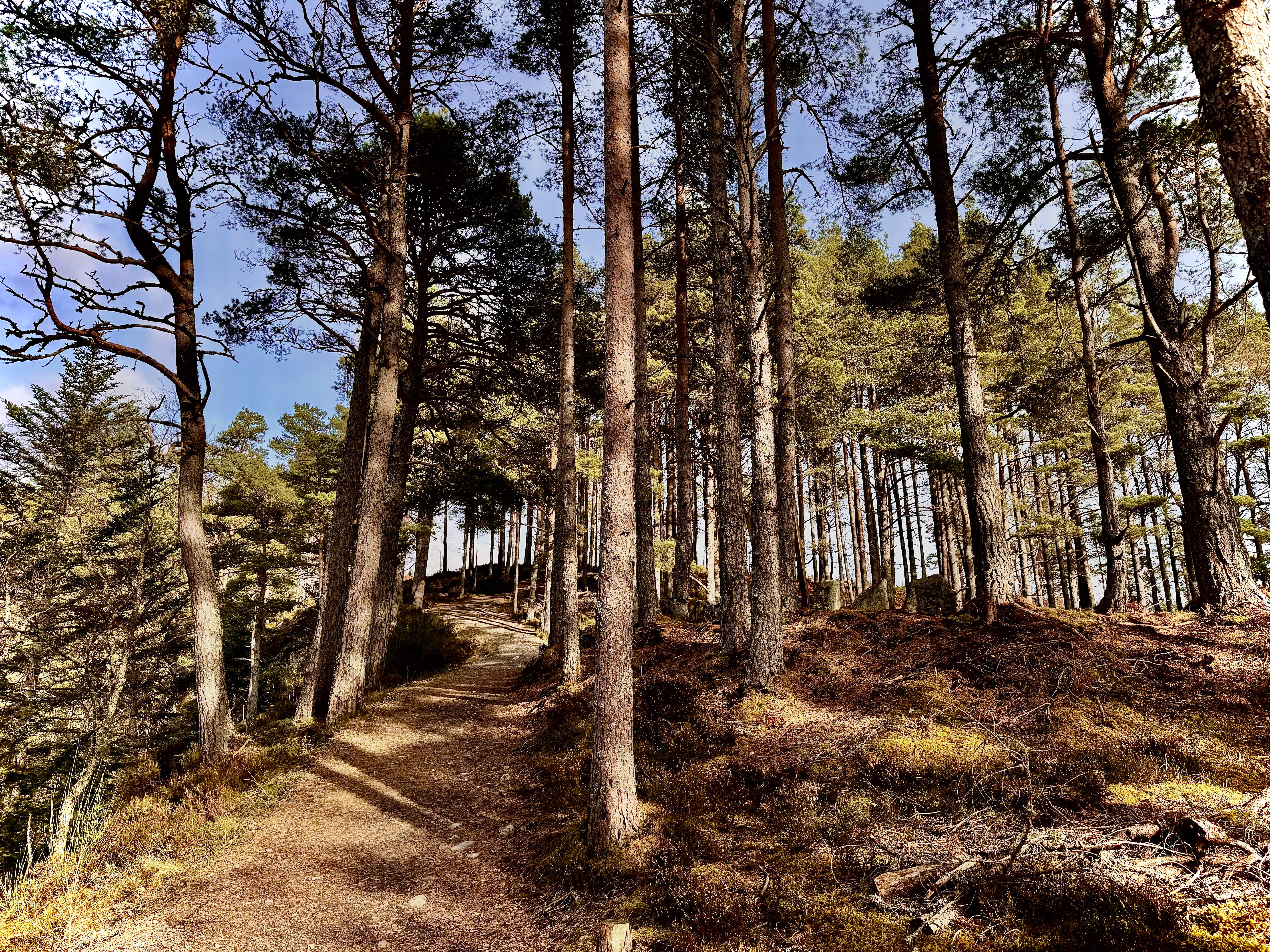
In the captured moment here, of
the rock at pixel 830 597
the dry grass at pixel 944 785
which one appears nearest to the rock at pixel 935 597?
the rock at pixel 830 597

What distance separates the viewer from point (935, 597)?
35.8 feet

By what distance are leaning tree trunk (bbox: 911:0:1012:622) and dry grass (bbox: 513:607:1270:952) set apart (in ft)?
2.19

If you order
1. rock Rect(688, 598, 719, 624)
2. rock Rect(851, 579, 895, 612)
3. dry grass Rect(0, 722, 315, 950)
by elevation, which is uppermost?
rock Rect(851, 579, 895, 612)

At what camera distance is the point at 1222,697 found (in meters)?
4.87

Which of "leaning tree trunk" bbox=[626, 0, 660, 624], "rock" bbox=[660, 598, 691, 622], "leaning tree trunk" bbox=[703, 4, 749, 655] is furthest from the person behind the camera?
"rock" bbox=[660, 598, 691, 622]

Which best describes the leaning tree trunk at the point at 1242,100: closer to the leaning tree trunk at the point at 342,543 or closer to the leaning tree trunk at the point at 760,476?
the leaning tree trunk at the point at 760,476

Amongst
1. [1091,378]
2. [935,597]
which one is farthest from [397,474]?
[1091,378]

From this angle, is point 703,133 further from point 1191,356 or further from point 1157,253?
point 1191,356

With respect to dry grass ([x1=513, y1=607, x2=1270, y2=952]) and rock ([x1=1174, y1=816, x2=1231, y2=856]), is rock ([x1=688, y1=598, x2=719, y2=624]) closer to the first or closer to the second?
dry grass ([x1=513, y1=607, x2=1270, y2=952])

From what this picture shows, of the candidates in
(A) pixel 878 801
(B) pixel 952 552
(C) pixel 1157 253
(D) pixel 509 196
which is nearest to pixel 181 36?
(D) pixel 509 196

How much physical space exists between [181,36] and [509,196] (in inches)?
231

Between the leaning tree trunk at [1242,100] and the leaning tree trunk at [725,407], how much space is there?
5.26 m

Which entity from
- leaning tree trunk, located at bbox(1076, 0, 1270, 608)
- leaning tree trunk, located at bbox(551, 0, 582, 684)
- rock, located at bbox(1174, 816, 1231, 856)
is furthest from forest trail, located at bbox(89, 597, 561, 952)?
leaning tree trunk, located at bbox(1076, 0, 1270, 608)

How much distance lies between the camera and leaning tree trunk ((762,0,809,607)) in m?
8.91
